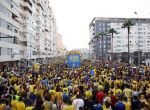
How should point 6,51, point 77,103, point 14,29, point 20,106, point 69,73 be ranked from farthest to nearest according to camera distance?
point 14,29, point 6,51, point 69,73, point 77,103, point 20,106

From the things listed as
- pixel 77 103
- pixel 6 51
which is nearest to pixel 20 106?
pixel 77 103

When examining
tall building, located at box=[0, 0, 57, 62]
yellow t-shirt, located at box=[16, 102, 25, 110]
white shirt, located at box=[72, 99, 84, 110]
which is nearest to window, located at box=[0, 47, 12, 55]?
tall building, located at box=[0, 0, 57, 62]

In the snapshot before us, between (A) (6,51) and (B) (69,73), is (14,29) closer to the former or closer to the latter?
(A) (6,51)

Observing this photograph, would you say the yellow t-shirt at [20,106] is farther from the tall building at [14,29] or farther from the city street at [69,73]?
the tall building at [14,29]

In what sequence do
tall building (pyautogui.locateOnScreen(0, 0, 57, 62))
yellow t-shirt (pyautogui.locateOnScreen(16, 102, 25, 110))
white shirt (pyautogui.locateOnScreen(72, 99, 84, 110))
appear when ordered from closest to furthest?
yellow t-shirt (pyautogui.locateOnScreen(16, 102, 25, 110)) < white shirt (pyautogui.locateOnScreen(72, 99, 84, 110)) < tall building (pyautogui.locateOnScreen(0, 0, 57, 62))

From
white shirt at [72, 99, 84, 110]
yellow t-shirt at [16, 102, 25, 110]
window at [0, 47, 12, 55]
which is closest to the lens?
yellow t-shirt at [16, 102, 25, 110]

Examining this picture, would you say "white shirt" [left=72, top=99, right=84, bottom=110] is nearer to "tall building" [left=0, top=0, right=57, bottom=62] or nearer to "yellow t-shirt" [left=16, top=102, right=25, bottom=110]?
"yellow t-shirt" [left=16, top=102, right=25, bottom=110]

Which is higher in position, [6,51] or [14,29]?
[14,29]

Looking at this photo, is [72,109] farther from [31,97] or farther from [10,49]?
[10,49]

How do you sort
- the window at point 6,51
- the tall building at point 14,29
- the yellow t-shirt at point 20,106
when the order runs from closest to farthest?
the yellow t-shirt at point 20,106 < the window at point 6,51 < the tall building at point 14,29

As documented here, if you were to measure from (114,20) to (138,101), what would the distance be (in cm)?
17531

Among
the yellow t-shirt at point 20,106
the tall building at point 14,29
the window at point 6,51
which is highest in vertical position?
the tall building at point 14,29

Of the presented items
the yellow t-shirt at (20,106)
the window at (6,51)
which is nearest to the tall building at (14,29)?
the window at (6,51)

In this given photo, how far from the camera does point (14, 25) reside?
69.5m
